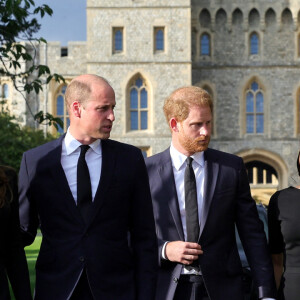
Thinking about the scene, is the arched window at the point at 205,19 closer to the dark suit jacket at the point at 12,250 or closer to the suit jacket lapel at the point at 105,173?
the suit jacket lapel at the point at 105,173

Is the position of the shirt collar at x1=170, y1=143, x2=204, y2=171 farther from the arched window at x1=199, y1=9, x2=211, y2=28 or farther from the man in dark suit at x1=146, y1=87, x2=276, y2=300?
the arched window at x1=199, y1=9, x2=211, y2=28

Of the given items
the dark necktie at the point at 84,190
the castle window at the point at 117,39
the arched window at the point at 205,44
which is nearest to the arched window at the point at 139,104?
the castle window at the point at 117,39

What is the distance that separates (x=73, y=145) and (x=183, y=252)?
Answer: 83cm

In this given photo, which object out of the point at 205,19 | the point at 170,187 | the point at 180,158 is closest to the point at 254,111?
the point at 205,19

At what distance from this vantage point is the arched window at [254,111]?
103ft

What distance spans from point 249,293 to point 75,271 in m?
2.26

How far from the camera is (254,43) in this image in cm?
3183

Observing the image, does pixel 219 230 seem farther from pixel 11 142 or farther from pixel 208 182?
pixel 11 142

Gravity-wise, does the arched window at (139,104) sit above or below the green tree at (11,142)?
above

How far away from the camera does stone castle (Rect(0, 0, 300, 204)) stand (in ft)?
97.6

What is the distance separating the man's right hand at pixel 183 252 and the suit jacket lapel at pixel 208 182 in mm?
139

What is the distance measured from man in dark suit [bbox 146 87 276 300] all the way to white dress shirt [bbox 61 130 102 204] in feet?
1.89

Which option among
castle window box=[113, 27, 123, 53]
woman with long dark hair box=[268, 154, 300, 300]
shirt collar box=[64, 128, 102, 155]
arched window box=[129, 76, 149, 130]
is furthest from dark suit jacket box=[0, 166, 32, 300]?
castle window box=[113, 27, 123, 53]

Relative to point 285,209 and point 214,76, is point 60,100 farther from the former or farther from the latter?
point 285,209
